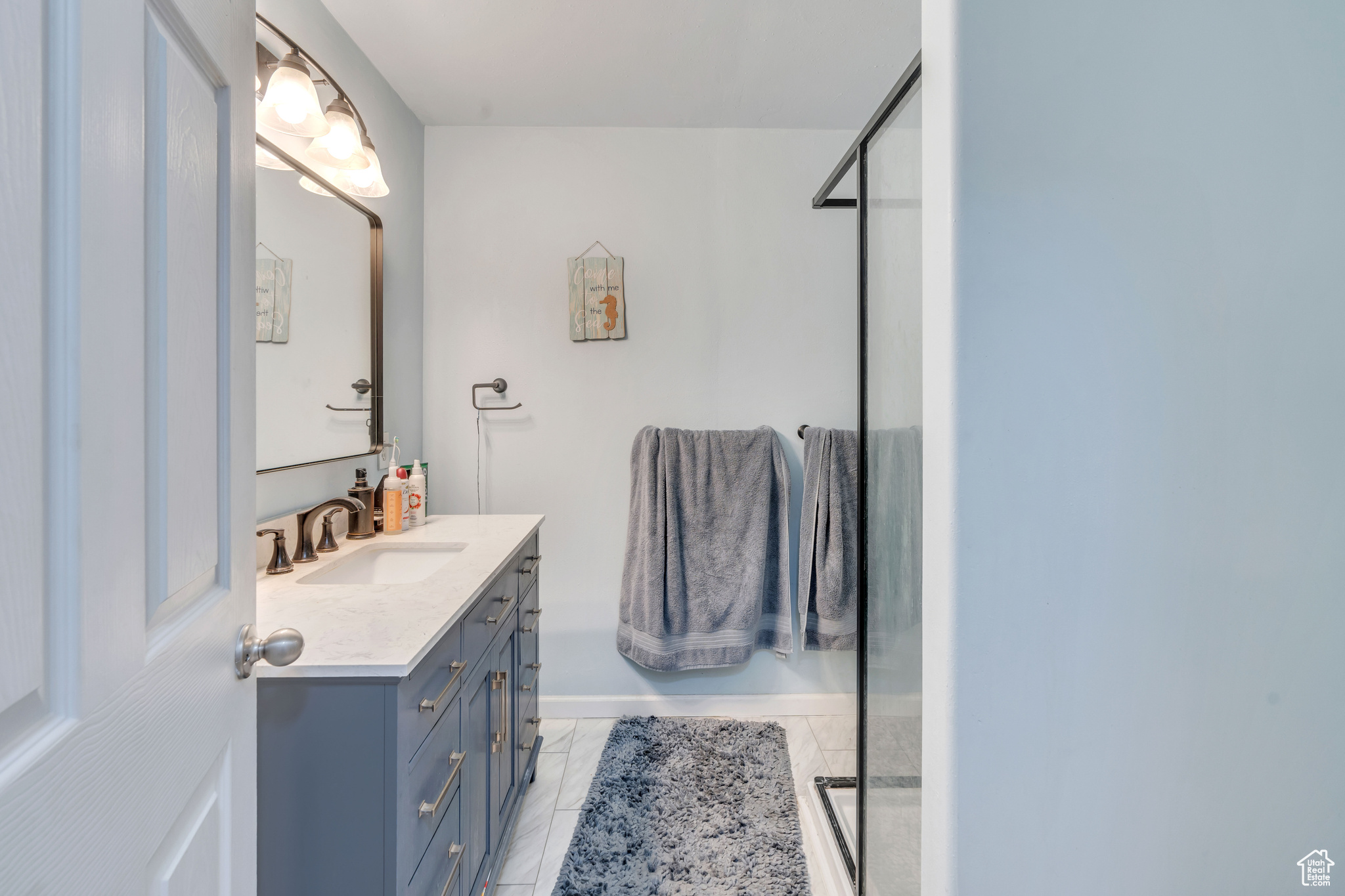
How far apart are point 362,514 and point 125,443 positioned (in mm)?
1250

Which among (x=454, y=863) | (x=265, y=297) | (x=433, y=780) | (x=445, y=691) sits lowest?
(x=454, y=863)

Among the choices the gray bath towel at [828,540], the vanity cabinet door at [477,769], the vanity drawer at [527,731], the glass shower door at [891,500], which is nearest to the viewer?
the glass shower door at [891,500]

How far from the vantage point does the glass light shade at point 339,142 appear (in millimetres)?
1369

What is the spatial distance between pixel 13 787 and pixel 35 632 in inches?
3.2

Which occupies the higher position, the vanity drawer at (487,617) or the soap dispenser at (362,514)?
the soap dispenser at (362,514)

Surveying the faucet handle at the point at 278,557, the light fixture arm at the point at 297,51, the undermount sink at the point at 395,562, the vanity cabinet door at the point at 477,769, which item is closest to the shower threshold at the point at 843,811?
the vanity cabinet door at the point at 477,769

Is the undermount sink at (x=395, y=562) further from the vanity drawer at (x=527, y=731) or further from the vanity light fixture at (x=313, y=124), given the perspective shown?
the vanity light fixture at (x=313, y=124)

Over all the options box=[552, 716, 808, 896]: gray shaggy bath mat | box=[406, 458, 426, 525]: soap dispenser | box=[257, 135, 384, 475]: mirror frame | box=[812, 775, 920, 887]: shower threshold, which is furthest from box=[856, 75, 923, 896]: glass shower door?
box=[257, 135, 384, 475]: mirror frame

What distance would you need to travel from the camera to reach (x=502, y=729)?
1.40 meters

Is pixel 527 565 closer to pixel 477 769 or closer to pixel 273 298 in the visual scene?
pixel 477 769

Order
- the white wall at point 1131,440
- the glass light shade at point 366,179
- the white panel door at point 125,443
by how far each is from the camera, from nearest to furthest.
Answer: the white panel door at point 125,443
the white wall at point 1131,440
the glass light shade at point 366,179

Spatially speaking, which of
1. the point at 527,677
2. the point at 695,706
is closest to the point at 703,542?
the point at 695,706

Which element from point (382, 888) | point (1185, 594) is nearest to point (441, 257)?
point (382, 888)

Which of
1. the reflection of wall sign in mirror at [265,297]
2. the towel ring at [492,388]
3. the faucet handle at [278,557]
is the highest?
the reflection of wall sign in mirror at [265,297]
